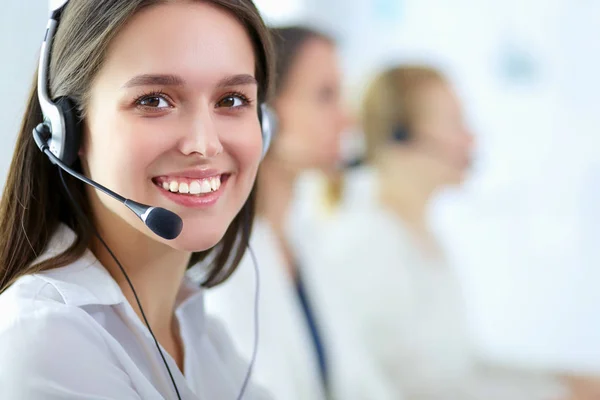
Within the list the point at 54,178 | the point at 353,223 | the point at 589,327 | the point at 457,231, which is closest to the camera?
the point at 54,178

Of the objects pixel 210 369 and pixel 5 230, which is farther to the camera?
pixel 210 369

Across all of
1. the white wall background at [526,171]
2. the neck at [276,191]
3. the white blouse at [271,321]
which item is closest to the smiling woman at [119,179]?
the white blouse at [271,321]

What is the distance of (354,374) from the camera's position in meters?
1.89

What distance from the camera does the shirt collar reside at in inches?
31.1

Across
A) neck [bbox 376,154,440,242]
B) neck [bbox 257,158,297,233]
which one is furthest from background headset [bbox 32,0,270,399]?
neck [bbox 376,154,440,242]

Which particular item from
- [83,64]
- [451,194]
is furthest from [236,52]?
[451,194]

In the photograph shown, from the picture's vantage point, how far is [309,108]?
191 cm

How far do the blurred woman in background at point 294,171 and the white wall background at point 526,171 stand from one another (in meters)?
1.06

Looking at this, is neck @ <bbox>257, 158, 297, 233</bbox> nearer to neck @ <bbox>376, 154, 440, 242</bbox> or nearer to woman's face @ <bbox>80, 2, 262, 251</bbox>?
Result: neck @ <bbox>376, 154, 440, 242</bbox>

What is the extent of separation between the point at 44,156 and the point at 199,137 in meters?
0.21

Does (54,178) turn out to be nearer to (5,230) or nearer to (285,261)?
(5,230)

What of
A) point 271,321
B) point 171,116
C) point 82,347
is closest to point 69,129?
point 171,116

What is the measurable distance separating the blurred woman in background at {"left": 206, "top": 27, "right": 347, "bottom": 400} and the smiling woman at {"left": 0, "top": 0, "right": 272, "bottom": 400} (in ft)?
2.42

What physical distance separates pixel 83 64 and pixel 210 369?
1.42ft
